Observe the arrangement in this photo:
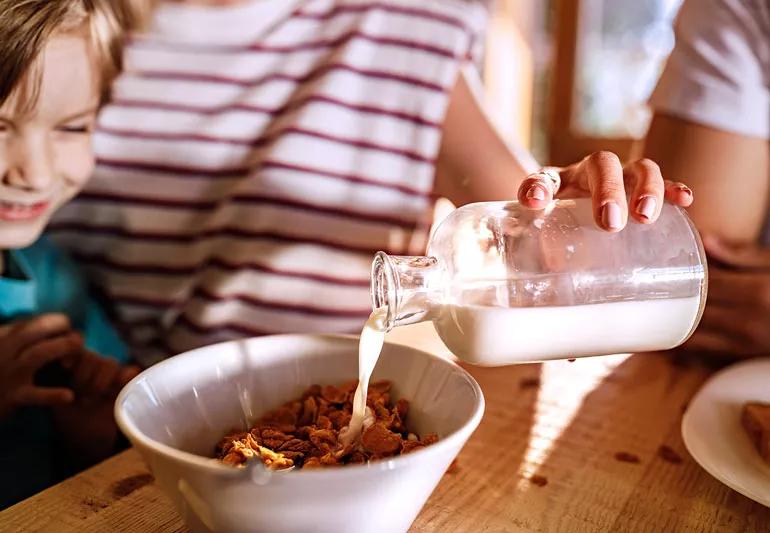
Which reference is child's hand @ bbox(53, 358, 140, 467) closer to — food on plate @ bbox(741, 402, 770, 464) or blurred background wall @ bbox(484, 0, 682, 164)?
food on plate @ bbox(741, 402, 770, 464)

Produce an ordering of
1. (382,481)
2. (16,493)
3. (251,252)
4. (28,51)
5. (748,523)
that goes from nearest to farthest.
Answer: (382,481)
(748,523)
(28,51)
(16,493)
(251,252)

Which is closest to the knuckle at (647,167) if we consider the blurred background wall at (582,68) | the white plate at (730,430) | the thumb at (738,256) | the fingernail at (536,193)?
the fingernail at (536,193)

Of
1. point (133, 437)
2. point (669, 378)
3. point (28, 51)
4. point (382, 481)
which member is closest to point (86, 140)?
point (28, 51)

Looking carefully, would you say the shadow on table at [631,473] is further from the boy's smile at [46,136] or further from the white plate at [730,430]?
the boy's smile at [46,136]

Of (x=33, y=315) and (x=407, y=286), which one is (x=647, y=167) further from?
(x=33, y=315)

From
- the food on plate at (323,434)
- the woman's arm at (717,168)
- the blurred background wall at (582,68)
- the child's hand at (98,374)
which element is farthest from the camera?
the blurred background wall at (582,68)

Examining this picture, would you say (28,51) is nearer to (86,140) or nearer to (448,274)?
(86,140)

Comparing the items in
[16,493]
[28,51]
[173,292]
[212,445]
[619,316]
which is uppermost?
[28,51]

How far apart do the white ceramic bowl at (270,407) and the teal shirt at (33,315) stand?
1.31 ft

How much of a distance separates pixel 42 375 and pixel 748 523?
790 millimetres

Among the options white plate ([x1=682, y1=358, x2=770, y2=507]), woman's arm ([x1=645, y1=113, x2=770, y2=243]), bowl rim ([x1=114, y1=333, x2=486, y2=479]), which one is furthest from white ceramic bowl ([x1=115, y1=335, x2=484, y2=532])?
woman's arm ([x1=645, y1=113, x2=770, y2=243])

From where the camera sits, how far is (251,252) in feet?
3.63

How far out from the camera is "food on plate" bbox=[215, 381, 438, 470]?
1.69 feet

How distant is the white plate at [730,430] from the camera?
0.57m
